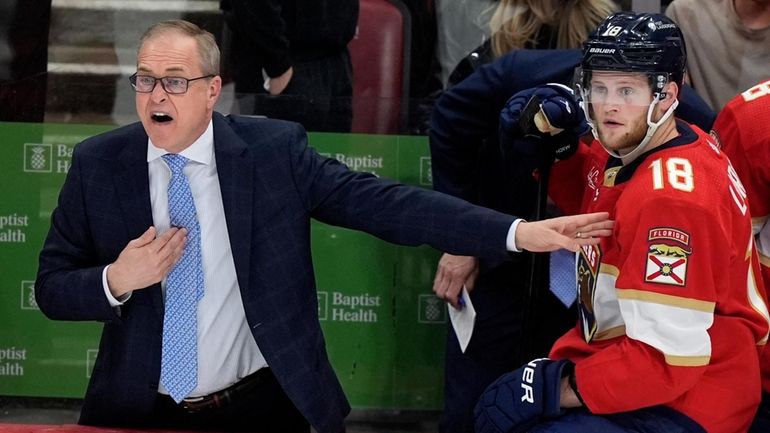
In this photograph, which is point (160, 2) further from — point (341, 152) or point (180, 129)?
point (180, 129)

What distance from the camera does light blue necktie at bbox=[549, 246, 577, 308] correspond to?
3680mm

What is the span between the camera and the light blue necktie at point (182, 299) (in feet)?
10.4

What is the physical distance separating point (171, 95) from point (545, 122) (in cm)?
93

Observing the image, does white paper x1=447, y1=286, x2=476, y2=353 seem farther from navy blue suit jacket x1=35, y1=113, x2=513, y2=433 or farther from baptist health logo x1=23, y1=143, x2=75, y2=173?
baptist health logo x1=23, y1=143, x2=75, y2=173

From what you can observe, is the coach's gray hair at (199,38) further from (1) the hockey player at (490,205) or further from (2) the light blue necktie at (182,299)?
(1) the hockey player at (490,205)

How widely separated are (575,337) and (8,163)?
91.1 inches

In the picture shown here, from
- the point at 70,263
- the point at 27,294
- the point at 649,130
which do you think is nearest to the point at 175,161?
the point at 70,263

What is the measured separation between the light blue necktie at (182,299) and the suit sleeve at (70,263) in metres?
0.16

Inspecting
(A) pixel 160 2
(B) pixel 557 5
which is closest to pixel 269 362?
(B) pixel 557 5

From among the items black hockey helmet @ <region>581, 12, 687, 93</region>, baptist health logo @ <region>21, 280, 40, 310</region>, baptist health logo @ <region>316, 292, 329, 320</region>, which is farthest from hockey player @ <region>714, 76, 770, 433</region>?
baptist health logo @ <region>21, 280, 40, 310</region>

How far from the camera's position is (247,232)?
3.16m

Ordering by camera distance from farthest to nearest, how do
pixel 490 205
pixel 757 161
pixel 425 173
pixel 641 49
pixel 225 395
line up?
pixel 425 173, pixel 490 205, pixel 225 395, pixel 757 161, pixel 641 49

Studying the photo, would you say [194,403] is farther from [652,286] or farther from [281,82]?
[281,82]

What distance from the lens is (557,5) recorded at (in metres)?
4.00
